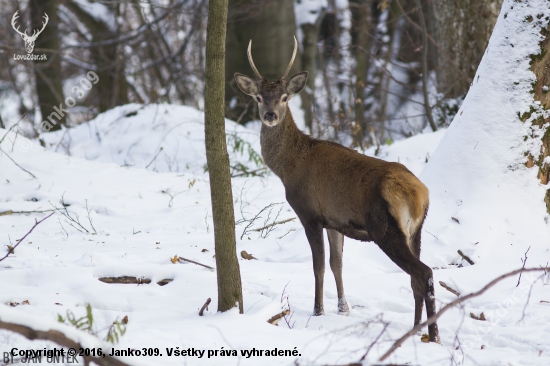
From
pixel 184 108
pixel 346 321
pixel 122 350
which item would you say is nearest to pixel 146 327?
pixel 122 350

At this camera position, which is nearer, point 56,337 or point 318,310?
point 56,337

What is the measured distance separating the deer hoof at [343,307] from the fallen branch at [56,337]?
2.45m

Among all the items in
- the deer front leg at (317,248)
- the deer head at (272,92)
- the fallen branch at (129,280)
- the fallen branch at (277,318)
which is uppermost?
the deer head at (272,92)

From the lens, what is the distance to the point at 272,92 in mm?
5785

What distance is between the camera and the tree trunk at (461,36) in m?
9.98

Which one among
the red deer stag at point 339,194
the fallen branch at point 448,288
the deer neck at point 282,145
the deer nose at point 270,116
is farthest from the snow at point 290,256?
the deer nose at point 270,116

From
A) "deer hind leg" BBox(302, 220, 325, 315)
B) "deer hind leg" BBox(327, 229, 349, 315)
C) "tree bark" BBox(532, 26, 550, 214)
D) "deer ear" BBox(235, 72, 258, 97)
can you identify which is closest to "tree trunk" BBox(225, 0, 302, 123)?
"deer ear" BBox(235, 72, 258, 97)

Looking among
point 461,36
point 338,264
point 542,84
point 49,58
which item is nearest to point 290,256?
point 338,264

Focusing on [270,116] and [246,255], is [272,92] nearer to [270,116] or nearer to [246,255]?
[270,116]

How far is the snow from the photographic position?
3.71m

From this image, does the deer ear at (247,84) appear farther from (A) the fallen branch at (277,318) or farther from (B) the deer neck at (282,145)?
(A) the fallen branch at (277,318)

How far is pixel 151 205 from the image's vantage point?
8.08m

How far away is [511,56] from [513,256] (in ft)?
6.42

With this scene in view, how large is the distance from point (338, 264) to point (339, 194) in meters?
0.70
